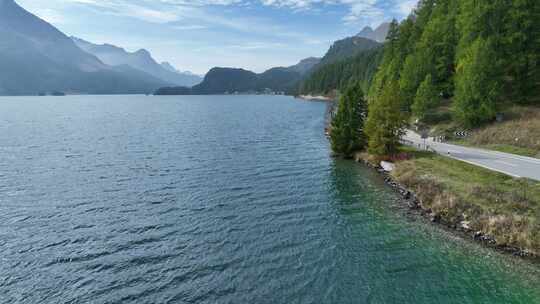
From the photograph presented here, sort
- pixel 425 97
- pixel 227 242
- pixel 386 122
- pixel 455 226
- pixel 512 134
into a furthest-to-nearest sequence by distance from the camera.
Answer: pixel 425 97 → pixel 386 122 → pixel 512 134 → pixel 455 226 → pixel 227 242

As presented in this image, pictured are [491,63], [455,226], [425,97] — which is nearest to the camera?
[455,226]

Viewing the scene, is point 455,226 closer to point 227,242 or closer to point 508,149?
point 227,242

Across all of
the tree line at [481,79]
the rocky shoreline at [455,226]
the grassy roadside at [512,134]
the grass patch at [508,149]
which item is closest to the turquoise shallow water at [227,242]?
the rocky shoreline at [455,226]

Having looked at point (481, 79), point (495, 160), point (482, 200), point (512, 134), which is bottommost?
point (482, 200)

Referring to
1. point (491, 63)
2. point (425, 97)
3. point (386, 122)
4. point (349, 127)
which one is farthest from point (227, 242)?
point (425, 97)

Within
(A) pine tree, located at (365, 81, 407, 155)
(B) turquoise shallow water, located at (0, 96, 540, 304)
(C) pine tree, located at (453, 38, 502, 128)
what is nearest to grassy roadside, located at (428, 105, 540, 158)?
(C) pine tree, located at (453, 38, 502, 128)

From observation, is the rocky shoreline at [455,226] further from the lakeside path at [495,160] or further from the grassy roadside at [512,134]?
the grassy roadside at [512,134]
